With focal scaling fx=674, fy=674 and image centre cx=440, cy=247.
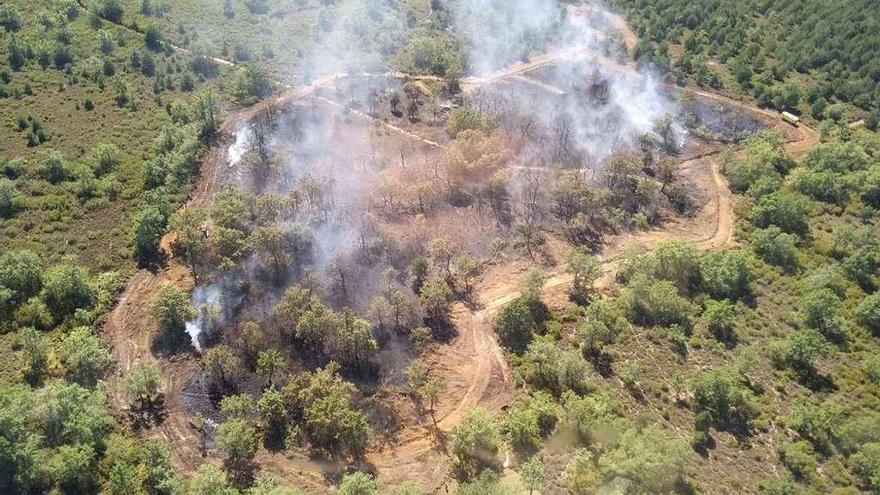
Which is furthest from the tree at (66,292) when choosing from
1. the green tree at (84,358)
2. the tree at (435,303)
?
the tree at (435,303)

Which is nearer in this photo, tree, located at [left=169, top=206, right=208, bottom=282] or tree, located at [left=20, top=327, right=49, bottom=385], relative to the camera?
tree, located at [left=20, top=327, right=49, bottom=385]

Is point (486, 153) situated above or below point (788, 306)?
above

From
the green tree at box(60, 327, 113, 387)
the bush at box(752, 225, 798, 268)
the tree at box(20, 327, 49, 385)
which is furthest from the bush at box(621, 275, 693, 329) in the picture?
the tree at box(20, 327, 49, 385)

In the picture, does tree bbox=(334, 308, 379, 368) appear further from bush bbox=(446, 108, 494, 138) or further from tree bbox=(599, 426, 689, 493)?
bush bbox=(446, 108, 494, 138)

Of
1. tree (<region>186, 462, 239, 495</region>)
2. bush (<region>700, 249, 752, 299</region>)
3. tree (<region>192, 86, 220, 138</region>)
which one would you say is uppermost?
tree (<region>192, 86, 220, 138</region>)

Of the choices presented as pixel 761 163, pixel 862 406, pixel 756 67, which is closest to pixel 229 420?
pixel 862 406

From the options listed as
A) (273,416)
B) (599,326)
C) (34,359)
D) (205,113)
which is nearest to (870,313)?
(599,326)

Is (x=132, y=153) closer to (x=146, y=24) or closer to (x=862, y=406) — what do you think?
(x=146, y=24)

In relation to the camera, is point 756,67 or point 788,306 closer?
point 788,306
